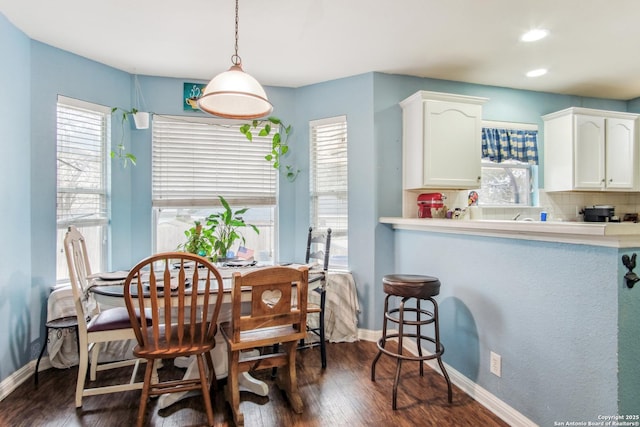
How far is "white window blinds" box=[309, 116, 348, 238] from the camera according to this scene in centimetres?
346

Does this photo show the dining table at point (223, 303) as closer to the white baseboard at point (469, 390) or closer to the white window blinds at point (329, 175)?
the white baseboard at point (469, 390)

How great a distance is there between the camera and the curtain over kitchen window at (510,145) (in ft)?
12.0

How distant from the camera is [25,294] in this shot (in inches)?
100

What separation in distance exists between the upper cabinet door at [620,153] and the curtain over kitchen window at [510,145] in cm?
75

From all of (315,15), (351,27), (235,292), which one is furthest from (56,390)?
(351,27)

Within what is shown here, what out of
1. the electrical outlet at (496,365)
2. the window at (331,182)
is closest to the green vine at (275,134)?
the window at (331,182)

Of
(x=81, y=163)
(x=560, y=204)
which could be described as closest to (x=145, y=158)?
(x=81, y=163)

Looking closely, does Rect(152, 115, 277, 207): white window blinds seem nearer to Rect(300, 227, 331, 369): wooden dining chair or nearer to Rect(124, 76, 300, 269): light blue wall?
Rect(124, 76, 300, 269): light blue wall

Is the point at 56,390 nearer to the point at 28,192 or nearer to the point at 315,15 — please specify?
the point at 28,192

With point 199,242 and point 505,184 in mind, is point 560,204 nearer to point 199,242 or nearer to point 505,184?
point 505,184

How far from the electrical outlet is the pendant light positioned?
6.66 feet

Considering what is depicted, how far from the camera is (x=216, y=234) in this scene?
3.49 m

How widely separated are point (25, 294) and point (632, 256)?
12.0 ft

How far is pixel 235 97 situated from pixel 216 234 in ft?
5.47
